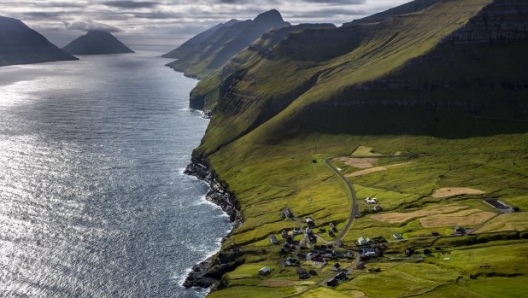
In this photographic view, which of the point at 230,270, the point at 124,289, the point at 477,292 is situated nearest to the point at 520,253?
the point at 477,292

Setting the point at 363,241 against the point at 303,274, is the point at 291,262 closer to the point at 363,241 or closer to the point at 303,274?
the point at 303,274

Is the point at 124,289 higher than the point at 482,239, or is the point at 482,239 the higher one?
the point at 482,239

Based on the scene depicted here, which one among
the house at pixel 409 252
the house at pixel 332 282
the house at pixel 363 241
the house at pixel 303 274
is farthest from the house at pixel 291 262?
the house at pixel 409 252

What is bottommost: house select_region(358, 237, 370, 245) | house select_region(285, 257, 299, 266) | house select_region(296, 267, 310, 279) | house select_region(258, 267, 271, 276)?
house select_region(258, 267, 271, 276)

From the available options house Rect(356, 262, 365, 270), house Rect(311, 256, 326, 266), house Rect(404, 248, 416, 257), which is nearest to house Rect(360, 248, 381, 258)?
house Rect(356, 262, 365, 270)

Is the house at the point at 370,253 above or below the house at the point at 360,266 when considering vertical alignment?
above

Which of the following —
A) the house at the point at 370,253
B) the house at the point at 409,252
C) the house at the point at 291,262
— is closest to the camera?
the house at the point at 409,252

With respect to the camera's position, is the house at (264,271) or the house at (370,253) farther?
the house at (370,253)

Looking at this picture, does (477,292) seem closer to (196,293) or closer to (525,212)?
(525,212)

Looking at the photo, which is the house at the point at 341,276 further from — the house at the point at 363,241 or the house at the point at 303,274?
the house at the point at 363,241

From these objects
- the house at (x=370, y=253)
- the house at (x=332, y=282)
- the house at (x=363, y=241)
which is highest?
the house at (x=363, y=241)

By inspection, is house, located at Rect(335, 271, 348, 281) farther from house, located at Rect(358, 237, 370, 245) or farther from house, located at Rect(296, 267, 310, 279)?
house, located at Rect(358, 237, 370, 245)
